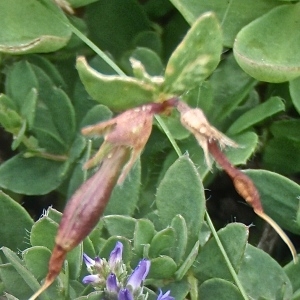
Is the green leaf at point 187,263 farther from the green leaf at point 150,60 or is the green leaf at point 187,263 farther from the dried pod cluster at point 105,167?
the green leaf at point 150,60

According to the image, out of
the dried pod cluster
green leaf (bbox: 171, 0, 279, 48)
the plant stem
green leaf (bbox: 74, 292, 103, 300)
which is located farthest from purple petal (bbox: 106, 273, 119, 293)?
green leaf (bbox: 171, 0, 279, 48)

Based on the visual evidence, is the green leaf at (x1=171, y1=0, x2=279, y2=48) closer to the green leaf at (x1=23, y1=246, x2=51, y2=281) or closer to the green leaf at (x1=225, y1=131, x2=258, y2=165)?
the green leaf at (x1=225, y1=131, x2=258, y2=165)

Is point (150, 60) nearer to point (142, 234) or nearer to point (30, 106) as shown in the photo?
point (30, 106)

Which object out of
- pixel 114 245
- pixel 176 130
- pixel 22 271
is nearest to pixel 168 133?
pixel 176 130

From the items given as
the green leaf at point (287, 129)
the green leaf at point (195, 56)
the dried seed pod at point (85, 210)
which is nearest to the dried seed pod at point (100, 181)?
the dried seed pod at point (85, 210)

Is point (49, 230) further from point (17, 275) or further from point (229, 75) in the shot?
point (229, 75)

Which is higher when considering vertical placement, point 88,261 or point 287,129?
point 88,261
